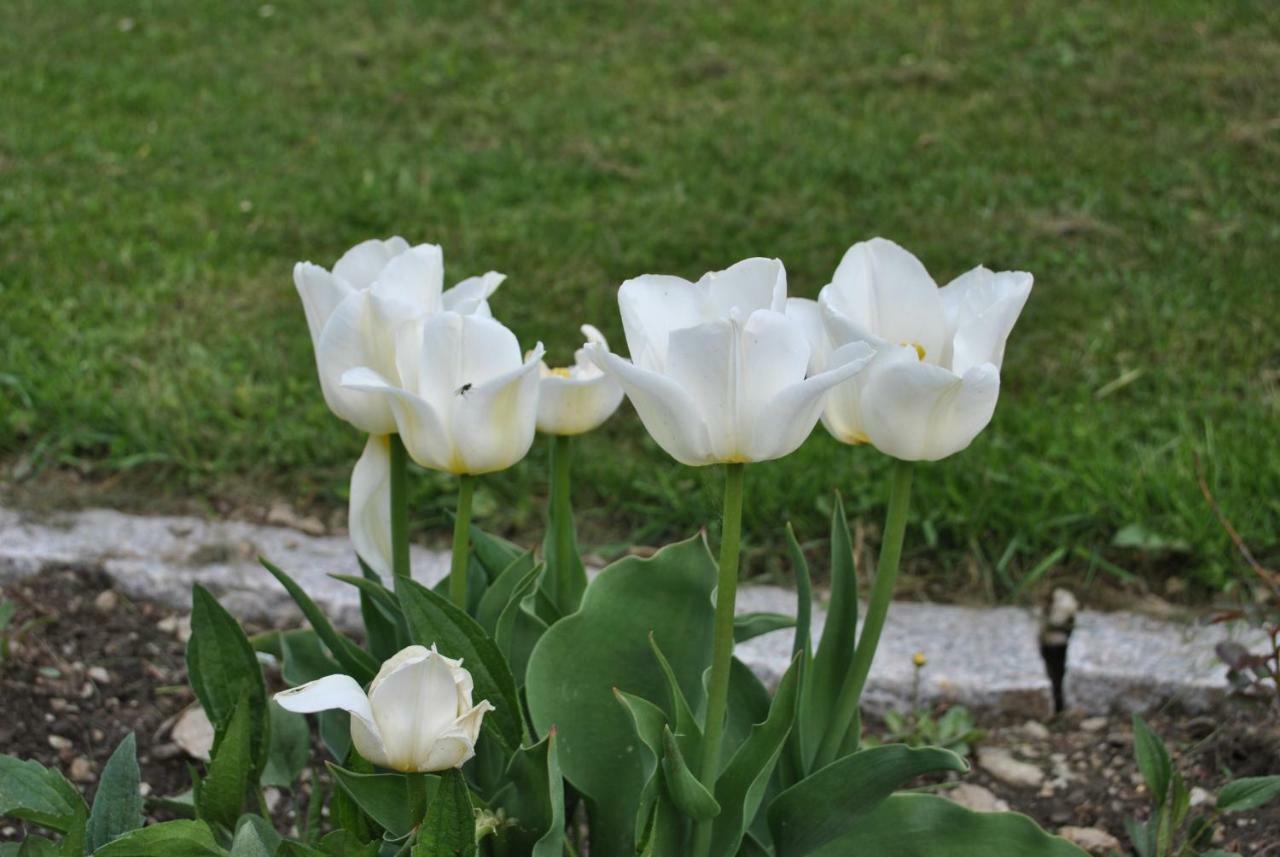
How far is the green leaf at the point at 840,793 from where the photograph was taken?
1.58 m

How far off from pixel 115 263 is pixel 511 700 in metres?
2.84

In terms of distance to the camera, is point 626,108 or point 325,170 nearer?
point 325,170

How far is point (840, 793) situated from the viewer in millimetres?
1618

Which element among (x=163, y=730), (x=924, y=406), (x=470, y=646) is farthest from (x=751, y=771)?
(x=163, y=730)

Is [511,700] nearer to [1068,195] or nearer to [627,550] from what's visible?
[627,550]

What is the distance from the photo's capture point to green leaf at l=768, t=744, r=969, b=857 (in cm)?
158

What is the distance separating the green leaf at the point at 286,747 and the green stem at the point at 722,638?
2.12 feet

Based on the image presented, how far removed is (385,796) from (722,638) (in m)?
0.39

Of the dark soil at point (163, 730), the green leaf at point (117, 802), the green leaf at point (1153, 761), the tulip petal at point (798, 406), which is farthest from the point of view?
the dark soil at point (163, 730)

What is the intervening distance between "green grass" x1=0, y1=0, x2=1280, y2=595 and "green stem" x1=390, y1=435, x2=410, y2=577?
35cm

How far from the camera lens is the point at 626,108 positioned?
5.00m

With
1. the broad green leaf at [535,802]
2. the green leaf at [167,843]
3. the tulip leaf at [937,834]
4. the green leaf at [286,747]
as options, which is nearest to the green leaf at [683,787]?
the broad green leaf at [535,802]

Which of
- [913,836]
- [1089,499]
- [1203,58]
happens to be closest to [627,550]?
[1089,499]

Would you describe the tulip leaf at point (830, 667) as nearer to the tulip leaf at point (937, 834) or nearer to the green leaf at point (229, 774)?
the tulip leaf at point (937, 834)
